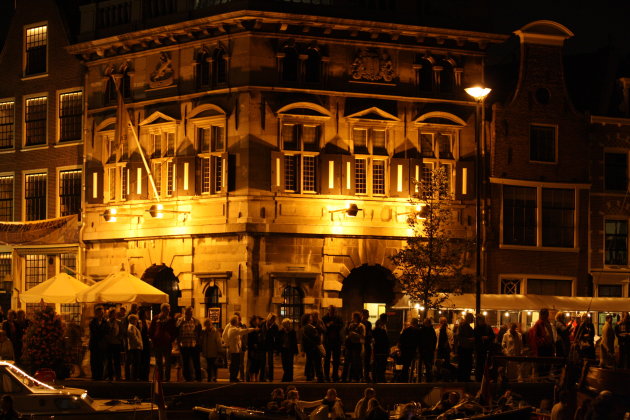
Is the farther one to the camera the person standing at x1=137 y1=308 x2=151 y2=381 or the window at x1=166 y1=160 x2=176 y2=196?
the window at x1=166 y1=160 x2=176 y2=196

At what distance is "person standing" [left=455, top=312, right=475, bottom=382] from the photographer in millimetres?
32906

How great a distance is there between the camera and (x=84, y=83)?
4666 cm

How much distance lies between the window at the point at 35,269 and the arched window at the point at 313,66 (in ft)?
43.3

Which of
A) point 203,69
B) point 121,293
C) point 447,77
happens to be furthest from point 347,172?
point 121,293

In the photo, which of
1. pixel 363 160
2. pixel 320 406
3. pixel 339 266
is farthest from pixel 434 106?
pixel 320 406

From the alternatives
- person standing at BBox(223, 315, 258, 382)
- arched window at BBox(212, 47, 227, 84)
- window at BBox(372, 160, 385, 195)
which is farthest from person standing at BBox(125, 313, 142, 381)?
window at BBox(372, 160, 385, 195)

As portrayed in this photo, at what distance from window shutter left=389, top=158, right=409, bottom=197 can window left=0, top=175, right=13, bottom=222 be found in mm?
15811

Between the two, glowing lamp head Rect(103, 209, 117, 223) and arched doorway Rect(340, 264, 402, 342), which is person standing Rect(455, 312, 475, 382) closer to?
arched doorway Rect(340, 264, 402, 342)

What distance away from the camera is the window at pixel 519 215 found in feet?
147

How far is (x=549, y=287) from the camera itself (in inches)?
1779

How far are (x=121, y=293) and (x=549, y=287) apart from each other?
17.8 meters

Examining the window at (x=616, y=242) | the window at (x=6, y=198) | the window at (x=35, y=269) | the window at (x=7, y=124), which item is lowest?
the window at (x=35, y=269)

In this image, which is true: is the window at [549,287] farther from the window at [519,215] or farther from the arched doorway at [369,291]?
the arched doorway at [369,291]

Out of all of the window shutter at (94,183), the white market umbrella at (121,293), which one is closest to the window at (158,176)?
the window shutter at (94,183)
